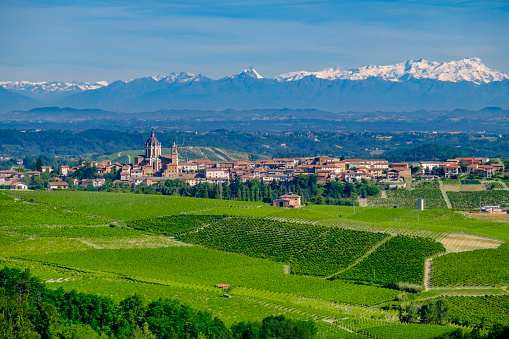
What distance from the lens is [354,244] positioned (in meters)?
46.9

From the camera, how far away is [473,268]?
4062cm

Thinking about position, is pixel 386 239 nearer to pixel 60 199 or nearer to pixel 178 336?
pixel 178 336

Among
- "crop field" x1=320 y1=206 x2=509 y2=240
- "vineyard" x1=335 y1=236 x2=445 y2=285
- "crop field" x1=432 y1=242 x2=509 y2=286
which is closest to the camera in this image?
"crop field" x1=432 y1=242 x2=509 y2=286

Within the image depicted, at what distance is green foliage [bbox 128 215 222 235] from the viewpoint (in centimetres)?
5442

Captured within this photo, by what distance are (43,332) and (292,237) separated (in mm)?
21909

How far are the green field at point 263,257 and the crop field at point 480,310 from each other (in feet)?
0.14

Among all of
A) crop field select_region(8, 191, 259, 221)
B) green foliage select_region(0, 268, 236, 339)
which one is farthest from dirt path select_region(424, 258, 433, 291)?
crop field select_region(8, 191, 259, 221)

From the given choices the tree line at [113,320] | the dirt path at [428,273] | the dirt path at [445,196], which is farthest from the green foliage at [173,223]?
the tree line at [113,320]

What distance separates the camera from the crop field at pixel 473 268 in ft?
127

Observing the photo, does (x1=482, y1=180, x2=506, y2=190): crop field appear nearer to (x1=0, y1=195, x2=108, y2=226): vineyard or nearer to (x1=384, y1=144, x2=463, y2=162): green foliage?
(x1=0, y1=195, x2=108, y2=226): vineyard

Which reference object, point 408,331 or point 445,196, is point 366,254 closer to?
point 408,331

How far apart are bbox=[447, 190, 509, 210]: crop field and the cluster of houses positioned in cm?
1618

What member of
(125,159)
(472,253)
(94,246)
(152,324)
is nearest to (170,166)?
(125,159)

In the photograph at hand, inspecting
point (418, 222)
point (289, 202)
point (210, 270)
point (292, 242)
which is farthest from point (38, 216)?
point (418, 222)
